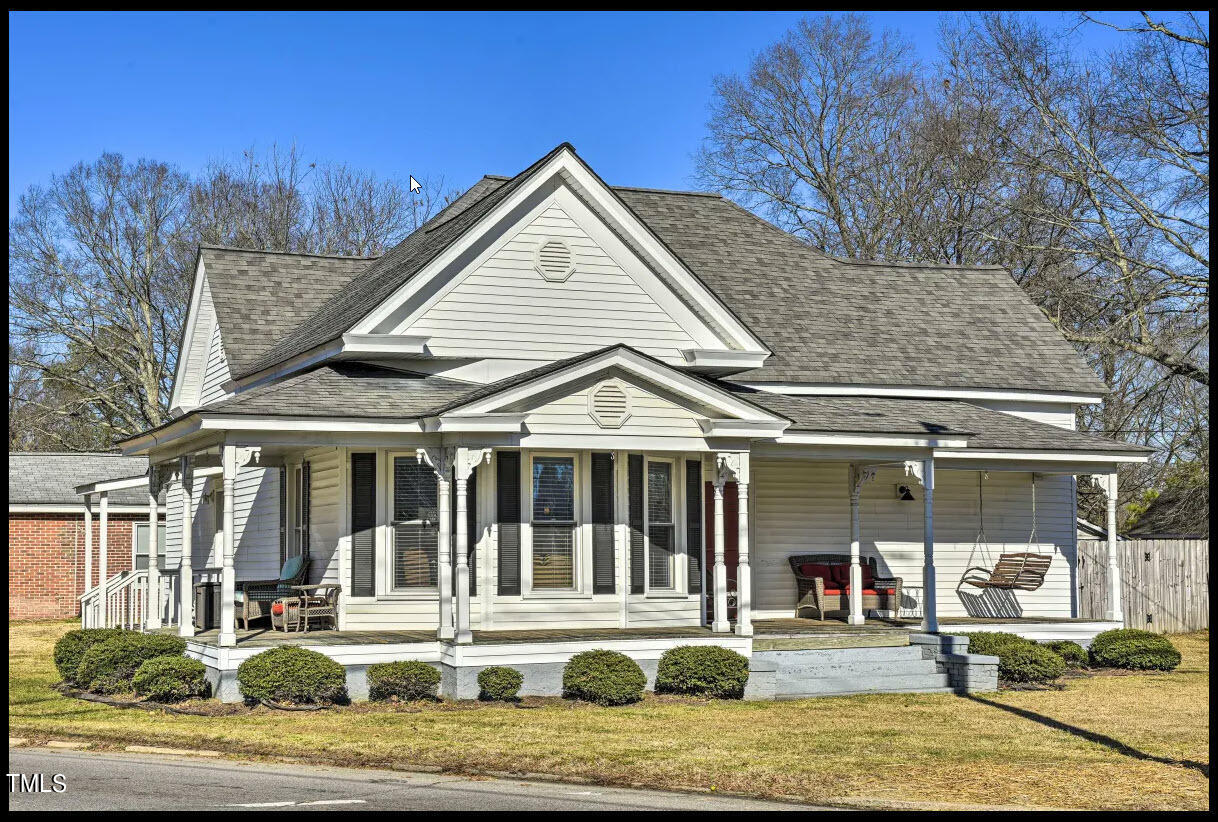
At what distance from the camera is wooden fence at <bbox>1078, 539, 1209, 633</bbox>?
29.4m

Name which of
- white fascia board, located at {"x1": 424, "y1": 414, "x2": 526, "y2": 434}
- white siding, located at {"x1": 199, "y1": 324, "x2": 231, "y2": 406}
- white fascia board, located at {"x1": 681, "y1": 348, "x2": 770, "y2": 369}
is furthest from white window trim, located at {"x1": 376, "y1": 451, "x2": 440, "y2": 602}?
white siding, located at {"x1": 199, "y1": 324, "x2": 231, "y2": 406}

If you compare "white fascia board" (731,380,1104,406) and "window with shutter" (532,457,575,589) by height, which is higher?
"white fascia board" (731,380,1104,406)

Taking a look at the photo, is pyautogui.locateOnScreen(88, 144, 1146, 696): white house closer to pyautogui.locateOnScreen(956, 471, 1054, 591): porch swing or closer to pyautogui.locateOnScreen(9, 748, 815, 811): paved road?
pyautogui.locateOnScreen(956, 471, 1054, 591): porch swing

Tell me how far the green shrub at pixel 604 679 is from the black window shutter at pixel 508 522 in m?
2.02

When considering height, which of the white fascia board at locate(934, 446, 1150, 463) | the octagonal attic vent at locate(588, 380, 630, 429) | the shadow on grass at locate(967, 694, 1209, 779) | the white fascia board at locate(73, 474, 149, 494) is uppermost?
the octagonal attic vent at locate(588, 380, 630, 429)

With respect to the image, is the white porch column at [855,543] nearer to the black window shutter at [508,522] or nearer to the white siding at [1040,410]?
the white siding at [1040,410]

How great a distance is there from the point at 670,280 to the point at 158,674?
9.01 m

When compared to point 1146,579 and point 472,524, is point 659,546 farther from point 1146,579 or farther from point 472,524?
point 1146,579

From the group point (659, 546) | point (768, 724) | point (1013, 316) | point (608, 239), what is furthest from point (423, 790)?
point (1013, 316)

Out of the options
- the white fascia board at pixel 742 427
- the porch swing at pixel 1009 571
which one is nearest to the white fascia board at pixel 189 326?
the white fascia board at pixel 742 427

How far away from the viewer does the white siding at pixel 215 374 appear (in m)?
24.2

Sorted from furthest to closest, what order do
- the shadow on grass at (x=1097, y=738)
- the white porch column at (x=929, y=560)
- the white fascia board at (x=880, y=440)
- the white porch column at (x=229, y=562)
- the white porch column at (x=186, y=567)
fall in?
1. the white porch column at (x=929, y=560)
2. the white fascia board at (x=880, y=440)
3. the white porch column at (x=186, y=567)
4. the white porch column at (x=229, y=562)
5. the shadow on grass at (x=1097, y=738)

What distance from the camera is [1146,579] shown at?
29438 millimetres

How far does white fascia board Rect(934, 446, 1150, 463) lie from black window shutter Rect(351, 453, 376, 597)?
8.51 metres
